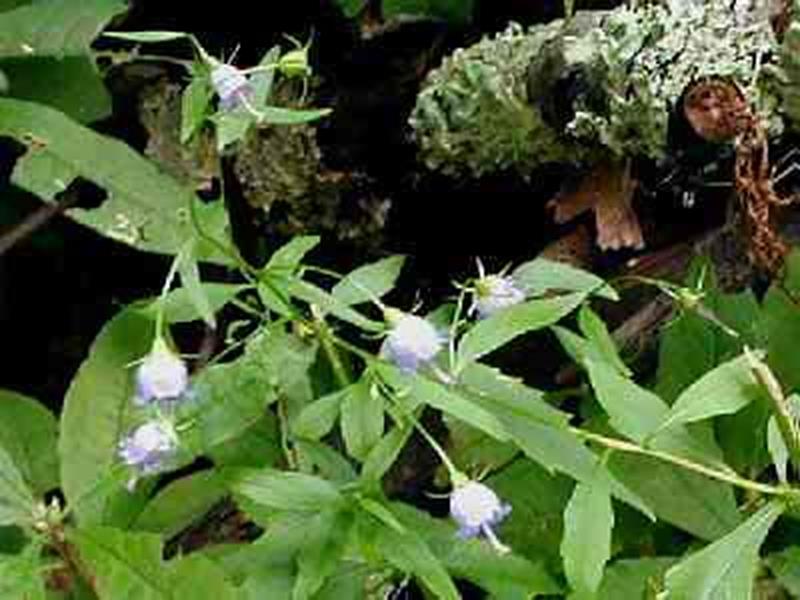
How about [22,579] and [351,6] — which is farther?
[351,6]

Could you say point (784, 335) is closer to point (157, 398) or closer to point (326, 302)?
point (326, 302)

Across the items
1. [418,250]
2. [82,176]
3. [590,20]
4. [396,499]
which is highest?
[590,20]

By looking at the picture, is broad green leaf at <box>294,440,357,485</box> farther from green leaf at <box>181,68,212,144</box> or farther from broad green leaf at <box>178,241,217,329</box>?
green leaf at <box>181,68,212,144</box>

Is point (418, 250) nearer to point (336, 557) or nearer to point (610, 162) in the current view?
point (610, 162)

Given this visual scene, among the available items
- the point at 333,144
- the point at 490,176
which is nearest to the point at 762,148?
the point at 490,176

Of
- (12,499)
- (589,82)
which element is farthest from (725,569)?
(589,82)

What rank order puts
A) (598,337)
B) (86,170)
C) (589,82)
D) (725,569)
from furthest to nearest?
(86,170)
(589,82)
(598,337)
(725,569)
